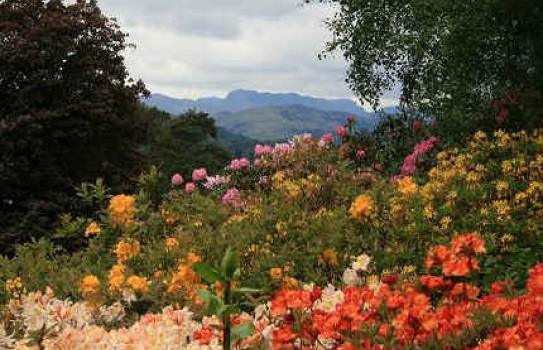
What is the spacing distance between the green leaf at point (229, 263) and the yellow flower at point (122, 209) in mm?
3948

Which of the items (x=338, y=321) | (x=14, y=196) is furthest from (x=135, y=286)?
(x=14, y=196)

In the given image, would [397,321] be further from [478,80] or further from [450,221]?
[478,80]

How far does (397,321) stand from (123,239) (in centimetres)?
415

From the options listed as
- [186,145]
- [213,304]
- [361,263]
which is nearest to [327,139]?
[361,263]

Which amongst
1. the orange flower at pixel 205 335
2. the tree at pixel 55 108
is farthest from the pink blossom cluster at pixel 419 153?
the tree at pixel 55 108

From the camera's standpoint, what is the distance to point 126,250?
6477mm

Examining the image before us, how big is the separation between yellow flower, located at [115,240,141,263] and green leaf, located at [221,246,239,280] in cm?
359

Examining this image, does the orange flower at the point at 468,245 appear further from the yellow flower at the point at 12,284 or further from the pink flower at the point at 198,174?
the pink flower at the point at 198,174

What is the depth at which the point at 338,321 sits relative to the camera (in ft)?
11.6

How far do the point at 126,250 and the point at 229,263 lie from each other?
364cm

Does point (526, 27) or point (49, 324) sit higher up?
point (526, 27)

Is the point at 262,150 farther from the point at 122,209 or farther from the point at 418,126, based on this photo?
the point at 122,209

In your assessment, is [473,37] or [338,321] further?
[473,37]

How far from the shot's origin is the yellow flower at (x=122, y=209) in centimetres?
686
